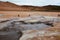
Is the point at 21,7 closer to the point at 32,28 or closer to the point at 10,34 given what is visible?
the point at 32,28

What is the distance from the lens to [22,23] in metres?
1.54

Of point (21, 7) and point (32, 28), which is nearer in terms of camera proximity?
point (32, 28)

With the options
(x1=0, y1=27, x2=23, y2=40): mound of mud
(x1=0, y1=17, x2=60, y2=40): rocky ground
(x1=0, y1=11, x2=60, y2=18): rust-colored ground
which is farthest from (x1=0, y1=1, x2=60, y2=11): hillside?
(x1=0, y1=27, x2=23, y2=40): mound of mud

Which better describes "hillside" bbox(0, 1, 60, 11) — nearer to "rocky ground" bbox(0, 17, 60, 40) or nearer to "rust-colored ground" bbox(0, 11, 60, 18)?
"rust-colored ground" bbox(0, 11, 60, 18)

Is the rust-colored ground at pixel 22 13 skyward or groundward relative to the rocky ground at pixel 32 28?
skyward

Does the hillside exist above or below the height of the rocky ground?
above

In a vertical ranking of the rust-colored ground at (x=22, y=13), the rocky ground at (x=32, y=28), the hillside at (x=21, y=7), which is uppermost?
the hillside at (x=21, y=7)

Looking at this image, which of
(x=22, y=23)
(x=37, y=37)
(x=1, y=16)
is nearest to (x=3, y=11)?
(x=1, y=16)

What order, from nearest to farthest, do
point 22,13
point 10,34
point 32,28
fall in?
1. point 10,34
2. point 32,28
3. point 22,13

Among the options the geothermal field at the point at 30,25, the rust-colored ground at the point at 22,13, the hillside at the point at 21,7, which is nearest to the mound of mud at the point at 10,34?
the geothermal field at the point at 30,25

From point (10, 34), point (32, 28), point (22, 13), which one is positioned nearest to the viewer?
point (10, 34)

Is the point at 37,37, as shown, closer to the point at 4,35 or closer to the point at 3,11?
the point at 4,35

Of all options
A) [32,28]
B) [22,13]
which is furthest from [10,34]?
[22,13]

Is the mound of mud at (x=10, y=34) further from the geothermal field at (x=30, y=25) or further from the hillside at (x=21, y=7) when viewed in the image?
the hillside at (x=21, y=7)
